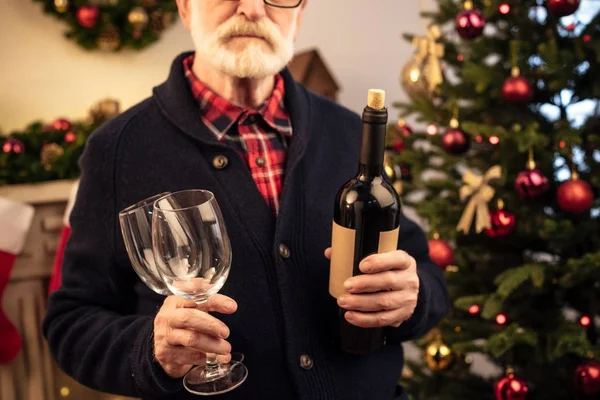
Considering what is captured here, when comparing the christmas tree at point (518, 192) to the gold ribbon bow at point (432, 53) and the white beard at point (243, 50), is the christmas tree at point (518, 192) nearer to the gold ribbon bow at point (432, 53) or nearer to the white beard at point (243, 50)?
the gold ribbon bow at point (432, 53)

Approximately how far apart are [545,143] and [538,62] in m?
0.30

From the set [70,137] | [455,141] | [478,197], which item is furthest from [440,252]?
[70,137]

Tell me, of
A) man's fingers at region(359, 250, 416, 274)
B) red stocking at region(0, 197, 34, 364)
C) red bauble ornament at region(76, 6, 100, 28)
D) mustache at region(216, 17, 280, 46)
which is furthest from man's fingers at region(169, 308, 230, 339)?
red bauble ornament at region(76, 6, 100, 28)

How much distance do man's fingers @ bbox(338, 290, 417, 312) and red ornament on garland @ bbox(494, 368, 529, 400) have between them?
0.78 metres

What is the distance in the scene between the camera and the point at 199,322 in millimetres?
712

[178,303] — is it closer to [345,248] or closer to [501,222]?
[345,248]

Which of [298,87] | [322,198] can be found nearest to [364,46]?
[298,87]

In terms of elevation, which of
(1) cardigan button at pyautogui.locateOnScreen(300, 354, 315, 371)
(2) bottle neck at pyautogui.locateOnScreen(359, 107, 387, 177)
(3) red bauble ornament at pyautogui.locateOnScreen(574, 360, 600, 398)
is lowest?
(3) red bauble ornament at pyautogui.locateOnScreen(574, 360, 600, 398)

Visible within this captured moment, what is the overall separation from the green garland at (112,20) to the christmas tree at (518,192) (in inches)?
36.3

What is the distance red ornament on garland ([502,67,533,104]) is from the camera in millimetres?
1407

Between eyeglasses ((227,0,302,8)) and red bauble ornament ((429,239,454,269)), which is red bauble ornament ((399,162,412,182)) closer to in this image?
red bauble ornament ((429,239,454,269))

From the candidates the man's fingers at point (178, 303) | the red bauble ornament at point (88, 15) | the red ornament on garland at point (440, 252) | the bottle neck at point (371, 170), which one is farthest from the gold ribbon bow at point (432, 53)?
the man's fingers at point (178, 303)

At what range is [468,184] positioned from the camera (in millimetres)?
1524

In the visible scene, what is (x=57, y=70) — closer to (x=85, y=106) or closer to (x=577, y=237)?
(x=85, y=106)
